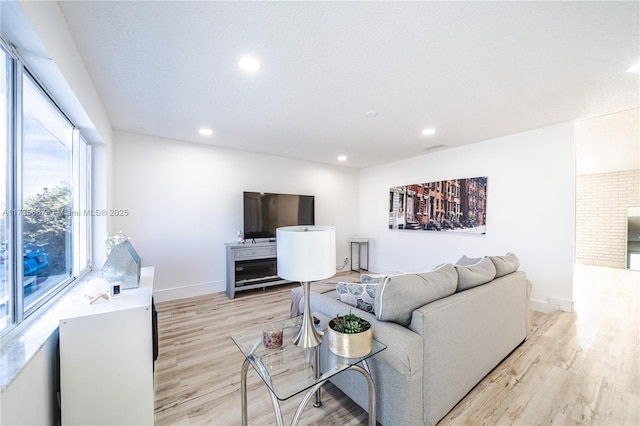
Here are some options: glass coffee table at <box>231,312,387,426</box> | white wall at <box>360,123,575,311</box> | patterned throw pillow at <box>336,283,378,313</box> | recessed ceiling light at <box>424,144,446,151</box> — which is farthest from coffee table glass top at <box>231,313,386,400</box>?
recessed ceiling light at <box>424,144,446,151</box>

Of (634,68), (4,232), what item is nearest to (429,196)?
(634,68)

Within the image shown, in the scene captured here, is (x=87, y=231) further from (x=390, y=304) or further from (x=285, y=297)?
(x=390, y=304)

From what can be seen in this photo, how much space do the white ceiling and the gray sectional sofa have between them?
1531 mm

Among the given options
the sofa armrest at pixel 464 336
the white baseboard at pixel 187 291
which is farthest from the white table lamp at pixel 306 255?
the white baseboard at pixel 187 291

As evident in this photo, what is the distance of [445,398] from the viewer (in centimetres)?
153

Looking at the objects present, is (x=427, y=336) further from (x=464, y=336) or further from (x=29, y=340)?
(x=29, y=340)

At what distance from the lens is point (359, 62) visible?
6.15ft

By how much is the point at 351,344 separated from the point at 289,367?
1.13 ft

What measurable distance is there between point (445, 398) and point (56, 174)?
3004mm

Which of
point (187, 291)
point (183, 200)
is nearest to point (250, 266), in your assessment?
point (187, 291)

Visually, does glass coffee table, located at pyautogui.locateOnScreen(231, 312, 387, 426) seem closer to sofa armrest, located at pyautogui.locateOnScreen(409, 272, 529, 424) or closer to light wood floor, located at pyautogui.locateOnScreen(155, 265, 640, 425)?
sofa armrest, located at pyautogui.locateOnScreen(409, 272, 529, 424)

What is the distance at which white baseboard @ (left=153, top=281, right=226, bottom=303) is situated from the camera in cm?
360

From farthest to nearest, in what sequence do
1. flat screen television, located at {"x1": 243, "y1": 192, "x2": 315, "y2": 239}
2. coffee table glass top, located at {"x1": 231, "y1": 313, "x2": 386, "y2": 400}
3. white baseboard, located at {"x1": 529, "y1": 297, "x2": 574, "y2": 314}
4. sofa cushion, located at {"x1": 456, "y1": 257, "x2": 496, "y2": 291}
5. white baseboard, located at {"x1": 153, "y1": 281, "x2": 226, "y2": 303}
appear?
flat screen television, located at {"x1": 243, "y1": 192, "x2": 315, "y2": 239}, white baseboard, located at {"x1": 153, "y1": 281, "x2": 226, "y2": 303}, white baseboard, located at {"x1": 529, "y1": 297, "x2": 574, "y2": 314}, sofa cushion, located at {"x1": 456, "y1": 257, "x2": 496, "y2": 291}, coffee table glass top, located at {"x1": 231, "y1": 313, "x2": 386, "y2": 400}

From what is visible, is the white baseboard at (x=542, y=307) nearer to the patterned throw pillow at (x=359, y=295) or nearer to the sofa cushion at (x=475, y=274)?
the sofa cushion at (x=475, y=274)
